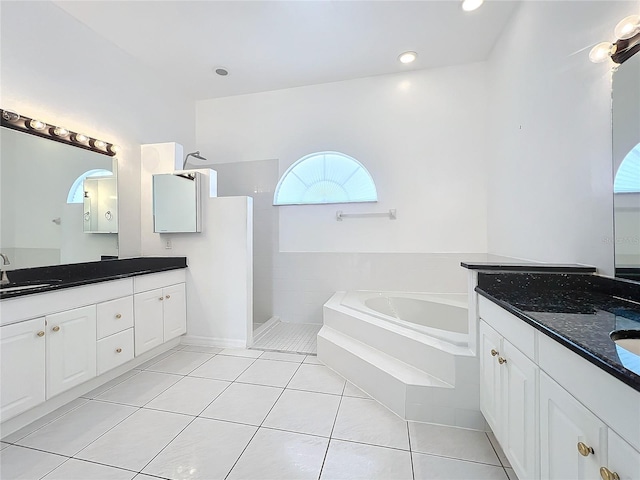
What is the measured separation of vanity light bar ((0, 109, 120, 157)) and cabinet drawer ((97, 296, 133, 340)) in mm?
1374

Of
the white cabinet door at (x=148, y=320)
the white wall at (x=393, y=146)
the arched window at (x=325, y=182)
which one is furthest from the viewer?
the arched window at (x=325, y=182)

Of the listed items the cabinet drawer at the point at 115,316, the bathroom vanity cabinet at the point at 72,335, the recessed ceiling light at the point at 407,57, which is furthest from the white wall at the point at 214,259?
the recessed ceiling light at the point at 407,57

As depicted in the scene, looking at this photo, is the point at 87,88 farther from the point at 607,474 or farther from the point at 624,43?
the point at 607,474

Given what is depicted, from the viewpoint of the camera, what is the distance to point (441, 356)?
5.54 ft

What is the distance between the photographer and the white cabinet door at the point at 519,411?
102 cm

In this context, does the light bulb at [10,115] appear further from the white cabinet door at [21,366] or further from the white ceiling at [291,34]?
the white cabinet door at [21,366]

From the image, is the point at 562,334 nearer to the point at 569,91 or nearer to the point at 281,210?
the point at 569,91

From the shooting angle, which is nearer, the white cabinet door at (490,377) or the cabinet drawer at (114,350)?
the white cabinet door at (490,377)

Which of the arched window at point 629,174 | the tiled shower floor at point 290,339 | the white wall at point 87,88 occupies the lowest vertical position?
the tiled shower floor at point 290,339

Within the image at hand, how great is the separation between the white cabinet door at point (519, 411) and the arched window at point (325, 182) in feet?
7.38

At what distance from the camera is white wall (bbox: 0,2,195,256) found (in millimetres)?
1970

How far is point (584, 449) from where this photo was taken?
2.42 feet

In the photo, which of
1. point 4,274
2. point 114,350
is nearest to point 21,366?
point 114,350

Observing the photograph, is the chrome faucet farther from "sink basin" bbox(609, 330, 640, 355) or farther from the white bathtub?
"sink basin" bbox(609, 330, 640, 355)
